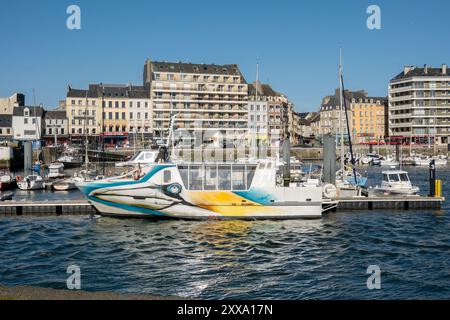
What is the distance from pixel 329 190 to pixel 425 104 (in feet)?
370

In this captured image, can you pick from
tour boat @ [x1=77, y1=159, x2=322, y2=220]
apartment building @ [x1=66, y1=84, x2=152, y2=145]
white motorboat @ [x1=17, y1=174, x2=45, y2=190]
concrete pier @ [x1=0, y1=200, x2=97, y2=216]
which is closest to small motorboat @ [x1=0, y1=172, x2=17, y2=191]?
white motorboat @ [x1=17, y1=174, x2=45, y2=190]

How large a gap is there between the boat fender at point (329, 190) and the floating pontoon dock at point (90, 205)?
0.89 m

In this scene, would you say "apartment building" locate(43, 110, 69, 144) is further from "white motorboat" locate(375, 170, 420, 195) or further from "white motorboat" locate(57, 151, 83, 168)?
"white motorboat" locate(375, 170, 420, 195)

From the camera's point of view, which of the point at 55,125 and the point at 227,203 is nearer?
the point at 227,203

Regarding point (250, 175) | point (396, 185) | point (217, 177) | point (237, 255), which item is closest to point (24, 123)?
point (396, 185)

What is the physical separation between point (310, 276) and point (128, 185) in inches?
612

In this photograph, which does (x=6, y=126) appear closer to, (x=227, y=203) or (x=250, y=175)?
(x=227, y=203)

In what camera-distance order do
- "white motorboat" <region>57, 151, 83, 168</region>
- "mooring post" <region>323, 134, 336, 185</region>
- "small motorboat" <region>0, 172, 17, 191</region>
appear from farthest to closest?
"white motorboat" <region>57, 151, 83, 168</region> → "small motorboat" <region>0, 172, 17, 191</region> → "mooring post" <region>323, 134, 336, 185</region>

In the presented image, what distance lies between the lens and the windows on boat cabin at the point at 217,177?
32.0m

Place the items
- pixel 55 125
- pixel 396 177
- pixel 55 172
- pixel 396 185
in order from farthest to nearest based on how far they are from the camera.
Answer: pixel 55 125 < pixel 55 172 < pixel 396 177 < pixel 396 185

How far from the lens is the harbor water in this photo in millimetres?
18328

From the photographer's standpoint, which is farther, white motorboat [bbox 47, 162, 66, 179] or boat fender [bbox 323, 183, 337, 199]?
white motorboat [bbox 47, 162, 66, 179]

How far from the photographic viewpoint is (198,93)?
126375mm
